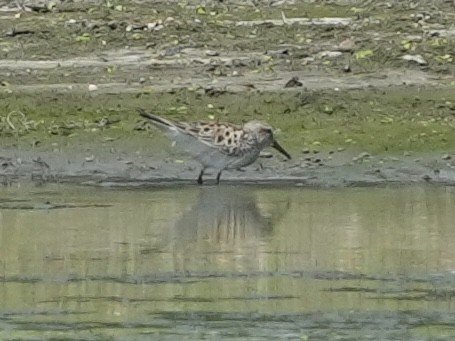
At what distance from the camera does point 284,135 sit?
1523 centimetres

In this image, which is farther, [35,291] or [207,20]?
[207,20]

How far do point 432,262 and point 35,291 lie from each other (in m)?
2.21

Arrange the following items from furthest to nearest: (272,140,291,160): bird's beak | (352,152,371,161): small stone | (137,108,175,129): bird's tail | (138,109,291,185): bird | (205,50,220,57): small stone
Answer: (205,50,220,57): small stone < (352,152,371,161): small stone < (272,140,291,160): bird's beak < (137,108,175,129): bird's tail < (138,109,291,185): bird

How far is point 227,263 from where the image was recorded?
34.2 ft

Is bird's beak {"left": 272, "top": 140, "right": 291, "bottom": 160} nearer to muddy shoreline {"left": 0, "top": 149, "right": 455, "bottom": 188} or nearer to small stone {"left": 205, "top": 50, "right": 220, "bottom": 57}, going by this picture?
muddy shoreline {"left": 0, "top": 149, "right": 455, "bottom": 188}

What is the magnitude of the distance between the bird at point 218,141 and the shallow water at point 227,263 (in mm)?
469

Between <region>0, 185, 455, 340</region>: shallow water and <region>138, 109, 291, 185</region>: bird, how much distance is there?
1.54 feet

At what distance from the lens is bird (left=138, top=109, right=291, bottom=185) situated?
46.1 feet

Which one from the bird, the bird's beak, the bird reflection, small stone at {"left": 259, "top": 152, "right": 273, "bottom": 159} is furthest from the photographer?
small stone at {"left": 259, "top": 152, "right": 273, "bottom": 159}

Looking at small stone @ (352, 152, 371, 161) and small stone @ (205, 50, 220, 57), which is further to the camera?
small stone @ (205, 50, 220, 57)

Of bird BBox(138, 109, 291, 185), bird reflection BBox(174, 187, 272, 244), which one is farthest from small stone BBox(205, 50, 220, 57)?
bird reflection BBox(174, 187, 272, 244)

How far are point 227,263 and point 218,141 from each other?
3.74m

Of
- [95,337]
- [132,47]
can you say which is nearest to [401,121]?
[132,47]

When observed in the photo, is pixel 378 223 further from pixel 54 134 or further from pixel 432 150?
pixel 54 134
